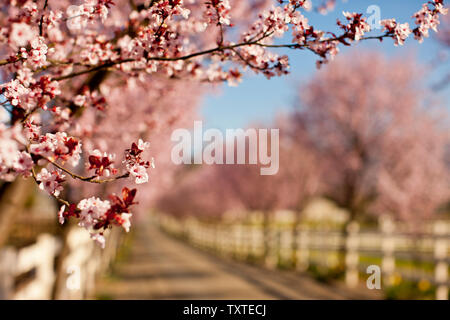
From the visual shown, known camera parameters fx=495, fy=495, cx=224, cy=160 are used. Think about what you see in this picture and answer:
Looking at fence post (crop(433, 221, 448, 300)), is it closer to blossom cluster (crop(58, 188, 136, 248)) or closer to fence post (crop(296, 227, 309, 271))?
fence post (crop(296, 227, 309, 271))

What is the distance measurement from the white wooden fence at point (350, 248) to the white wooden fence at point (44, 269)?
269 inches

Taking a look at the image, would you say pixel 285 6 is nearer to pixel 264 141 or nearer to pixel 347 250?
pixel 347 250

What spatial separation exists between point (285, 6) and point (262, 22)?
0.84 feet

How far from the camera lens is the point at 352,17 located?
327 centimetres

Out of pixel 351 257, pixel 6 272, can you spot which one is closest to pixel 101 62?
pixel 6 272

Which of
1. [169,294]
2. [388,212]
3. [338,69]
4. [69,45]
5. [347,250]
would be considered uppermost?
[338,69]

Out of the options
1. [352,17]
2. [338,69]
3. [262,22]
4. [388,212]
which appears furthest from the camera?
[338,69]

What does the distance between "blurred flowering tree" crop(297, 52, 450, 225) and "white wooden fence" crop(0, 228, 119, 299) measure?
360 inches

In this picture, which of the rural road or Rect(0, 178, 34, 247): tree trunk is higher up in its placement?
Rect(0, 178, 34, 247): tree trunk

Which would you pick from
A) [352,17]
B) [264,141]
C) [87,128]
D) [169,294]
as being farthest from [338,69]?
[352,17]

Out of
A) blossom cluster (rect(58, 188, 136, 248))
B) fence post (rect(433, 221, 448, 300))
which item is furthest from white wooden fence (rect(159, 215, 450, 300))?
blossom cluster (rect(58, 188, 136, 248))

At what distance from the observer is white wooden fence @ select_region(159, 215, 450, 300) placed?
34.2ft

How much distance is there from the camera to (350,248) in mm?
13375

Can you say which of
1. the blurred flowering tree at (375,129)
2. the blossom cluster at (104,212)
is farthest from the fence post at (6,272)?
the blurred flowering tree at (375,129)
